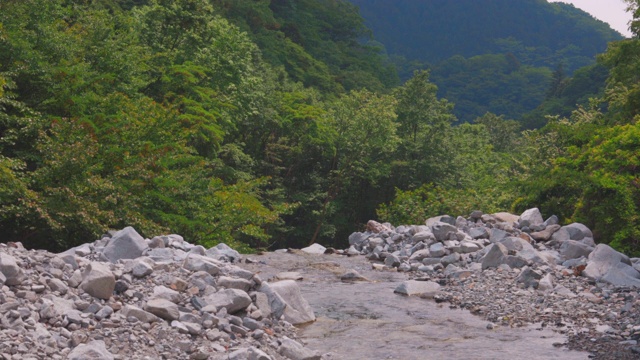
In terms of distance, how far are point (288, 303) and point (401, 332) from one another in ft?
5.53

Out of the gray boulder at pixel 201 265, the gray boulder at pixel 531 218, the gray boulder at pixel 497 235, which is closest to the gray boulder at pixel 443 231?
the gray boulder at pixel 497 235

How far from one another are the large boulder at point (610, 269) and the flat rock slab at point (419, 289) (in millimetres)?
3021

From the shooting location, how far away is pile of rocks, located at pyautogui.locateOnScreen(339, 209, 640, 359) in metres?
9.05

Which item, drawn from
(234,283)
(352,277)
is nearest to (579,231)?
(352,277)

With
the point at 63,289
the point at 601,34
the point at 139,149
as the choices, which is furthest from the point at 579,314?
the point at 601,34

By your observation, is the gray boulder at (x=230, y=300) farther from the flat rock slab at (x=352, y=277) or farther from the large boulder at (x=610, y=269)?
the large boulder at (x=610, y=269)

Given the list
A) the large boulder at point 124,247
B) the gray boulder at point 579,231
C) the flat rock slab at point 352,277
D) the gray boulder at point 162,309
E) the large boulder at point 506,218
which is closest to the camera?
the gray boulder at point 162,309

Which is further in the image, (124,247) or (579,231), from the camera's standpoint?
(579,231)

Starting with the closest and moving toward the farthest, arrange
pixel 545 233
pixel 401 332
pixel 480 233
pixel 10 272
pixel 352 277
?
pixel 10 272
pixel 401 332
pixel 352 277
pixel 545 233
pixel 480 233

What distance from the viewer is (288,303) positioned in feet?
30.1

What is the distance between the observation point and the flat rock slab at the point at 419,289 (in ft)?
37.8

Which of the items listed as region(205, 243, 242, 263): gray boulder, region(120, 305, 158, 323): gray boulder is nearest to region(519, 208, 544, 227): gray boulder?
region(205, 243, 242, 263): gray boulder

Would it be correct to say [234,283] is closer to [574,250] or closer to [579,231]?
[574,250]

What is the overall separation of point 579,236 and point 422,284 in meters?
5.06
